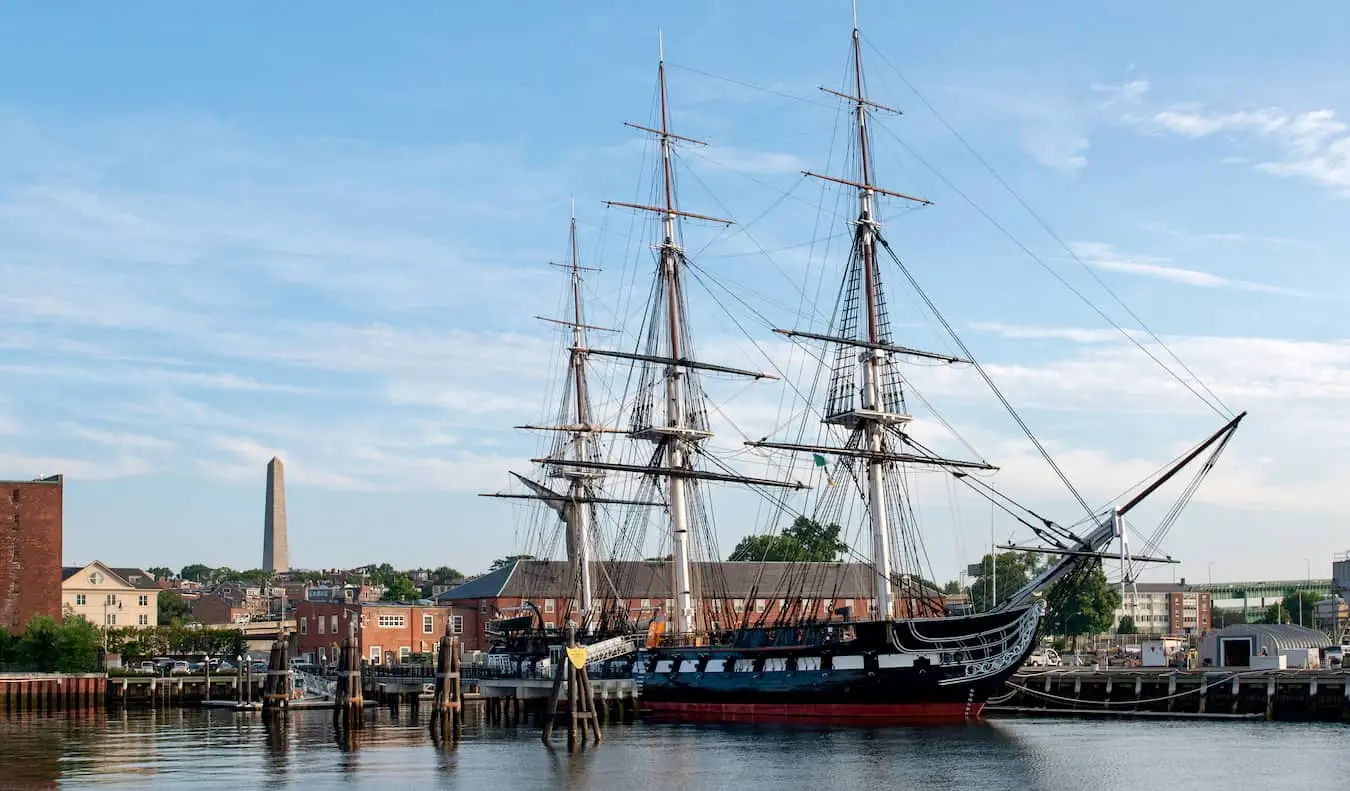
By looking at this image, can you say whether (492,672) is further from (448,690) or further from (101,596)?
→ (101,596)

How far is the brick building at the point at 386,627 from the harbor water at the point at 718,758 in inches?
1649

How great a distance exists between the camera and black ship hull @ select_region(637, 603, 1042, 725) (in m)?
56.2

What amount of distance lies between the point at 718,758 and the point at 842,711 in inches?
556

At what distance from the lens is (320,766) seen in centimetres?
4472

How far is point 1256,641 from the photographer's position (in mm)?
65812

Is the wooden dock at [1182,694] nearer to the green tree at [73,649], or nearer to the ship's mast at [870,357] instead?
the ship's mast at [870,357]

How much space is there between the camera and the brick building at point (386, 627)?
102 metres

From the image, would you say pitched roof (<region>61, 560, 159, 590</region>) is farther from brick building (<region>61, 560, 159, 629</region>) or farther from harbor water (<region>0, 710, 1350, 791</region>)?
harbor water (<region>0, 710, 1350, 791</region>)

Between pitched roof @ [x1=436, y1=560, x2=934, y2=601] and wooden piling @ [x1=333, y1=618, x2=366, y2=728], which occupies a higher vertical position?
pitched roof @ [x1=436, y1=560, x2=934, y2=601]

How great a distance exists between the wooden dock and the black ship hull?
614 cm

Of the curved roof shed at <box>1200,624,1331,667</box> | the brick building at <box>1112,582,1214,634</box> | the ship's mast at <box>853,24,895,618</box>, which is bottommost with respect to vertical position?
the brick building at <box>1112,582,1214,634</box>

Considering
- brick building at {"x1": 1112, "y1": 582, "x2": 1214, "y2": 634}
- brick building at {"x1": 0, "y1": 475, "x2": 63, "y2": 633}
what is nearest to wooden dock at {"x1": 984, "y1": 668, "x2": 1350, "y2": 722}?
brick building at {"x1": 0, "y1": 475, "x2": 63, "y2": 633}

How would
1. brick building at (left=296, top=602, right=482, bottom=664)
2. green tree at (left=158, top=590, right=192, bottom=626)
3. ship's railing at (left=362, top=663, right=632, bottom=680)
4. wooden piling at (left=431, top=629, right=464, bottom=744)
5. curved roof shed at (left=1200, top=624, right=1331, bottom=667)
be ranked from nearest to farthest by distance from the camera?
wooden piling at (left=431, top=629, right=464, bottom=744) < curved roof shed at (left=1200, top=624, right=1331, bottom=667) < ship's railing at (left=362, top=663, right=632, bottom=680) < brick building at (left=296, top=602, right=482, bottom=664) < green tree at (left=158, top=590, right=192, bottom=626)

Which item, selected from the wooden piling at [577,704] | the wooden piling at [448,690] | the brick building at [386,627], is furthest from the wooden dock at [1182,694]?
the brick building at [386,627]
